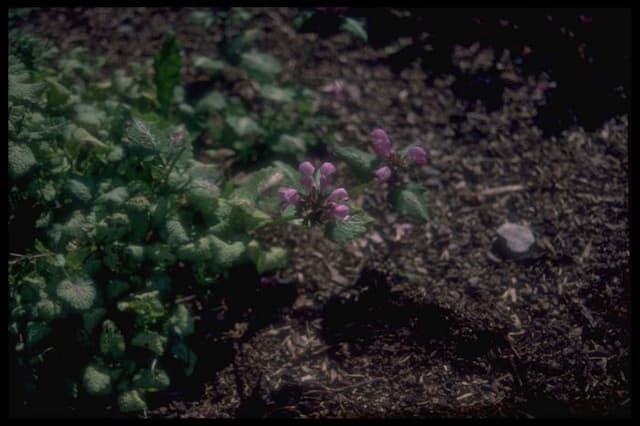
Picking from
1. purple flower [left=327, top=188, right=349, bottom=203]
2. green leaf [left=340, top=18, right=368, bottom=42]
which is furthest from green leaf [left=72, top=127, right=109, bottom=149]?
green leaf [left=340, top=18, right=368, bottom=42]

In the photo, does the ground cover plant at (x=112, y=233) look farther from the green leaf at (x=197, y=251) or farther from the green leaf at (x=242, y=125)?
the green leaf at (x=242, y=125)

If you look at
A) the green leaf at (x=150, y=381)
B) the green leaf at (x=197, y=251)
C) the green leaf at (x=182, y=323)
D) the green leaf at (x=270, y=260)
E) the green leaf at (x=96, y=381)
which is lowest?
the green leaf at (x=150, y=381)

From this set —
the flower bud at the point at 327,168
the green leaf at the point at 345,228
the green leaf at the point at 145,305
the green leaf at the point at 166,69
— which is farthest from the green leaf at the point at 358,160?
the green leaf at the point at 166,69

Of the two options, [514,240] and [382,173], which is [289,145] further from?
[514,240]

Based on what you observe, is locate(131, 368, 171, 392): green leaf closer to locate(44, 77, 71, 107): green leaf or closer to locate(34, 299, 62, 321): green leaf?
locate(34, 299, 62, 321): green leaf

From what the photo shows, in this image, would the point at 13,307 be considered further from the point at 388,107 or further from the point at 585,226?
the point at 585,226
